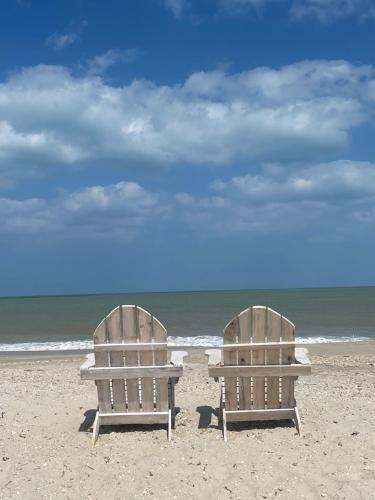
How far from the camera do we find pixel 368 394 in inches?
313

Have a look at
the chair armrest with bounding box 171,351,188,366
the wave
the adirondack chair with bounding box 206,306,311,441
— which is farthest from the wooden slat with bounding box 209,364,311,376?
the wave

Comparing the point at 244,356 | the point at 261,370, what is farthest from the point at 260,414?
the point at 244,356

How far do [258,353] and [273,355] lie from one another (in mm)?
179

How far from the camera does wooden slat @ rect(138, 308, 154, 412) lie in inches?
237

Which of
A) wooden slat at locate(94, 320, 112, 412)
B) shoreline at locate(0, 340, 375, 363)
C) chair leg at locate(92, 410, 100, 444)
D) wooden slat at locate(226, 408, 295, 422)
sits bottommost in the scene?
shoreline at locate(0, 340, 375, 363)

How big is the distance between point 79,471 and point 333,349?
1362cm

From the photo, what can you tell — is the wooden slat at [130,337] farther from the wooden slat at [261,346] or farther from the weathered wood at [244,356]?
the weathered wood at [244,356]

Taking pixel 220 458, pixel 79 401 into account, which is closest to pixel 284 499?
pixel 220 458

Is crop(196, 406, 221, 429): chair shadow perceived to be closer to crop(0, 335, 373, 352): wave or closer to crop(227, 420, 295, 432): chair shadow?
crop(227, 420, 295, 432): chair shadow

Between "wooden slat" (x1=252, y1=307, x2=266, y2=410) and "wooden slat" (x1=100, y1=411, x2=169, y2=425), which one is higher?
"wooden slat" (x1=252, y1=307, x2=266, y2=410)

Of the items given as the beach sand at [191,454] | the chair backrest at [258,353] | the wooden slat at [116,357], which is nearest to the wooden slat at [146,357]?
the wooden slat at [116,357]

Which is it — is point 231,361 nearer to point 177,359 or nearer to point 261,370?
point 261,370

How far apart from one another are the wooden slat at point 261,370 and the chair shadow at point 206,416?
84 centimetres

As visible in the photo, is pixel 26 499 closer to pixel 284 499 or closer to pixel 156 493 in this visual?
pixel 156 493
